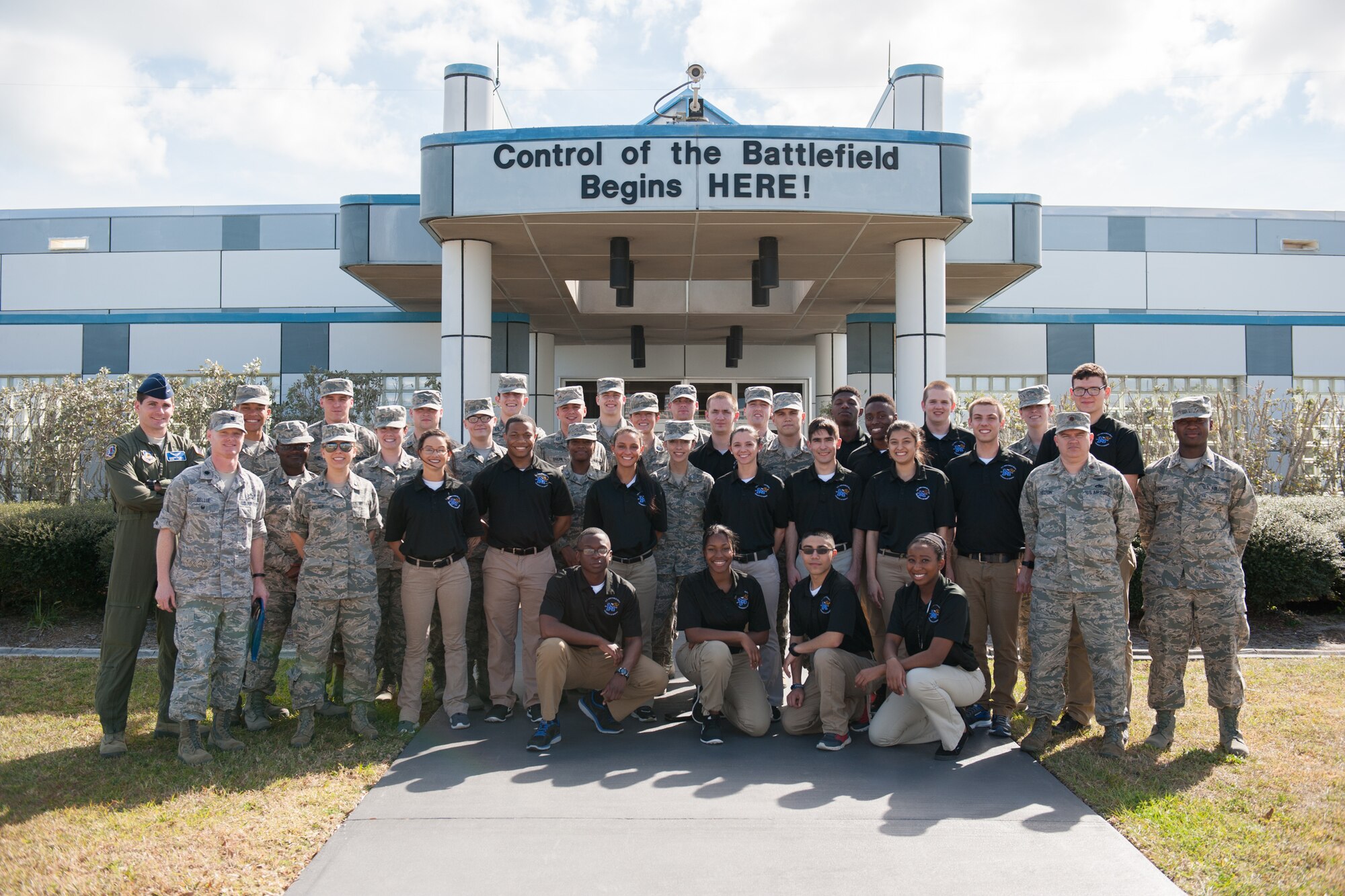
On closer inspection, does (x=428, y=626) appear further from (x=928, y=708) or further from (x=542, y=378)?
(x=542, y=378)

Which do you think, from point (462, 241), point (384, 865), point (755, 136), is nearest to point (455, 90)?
point (462, 241)

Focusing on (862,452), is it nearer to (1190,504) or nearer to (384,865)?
(1190,504)

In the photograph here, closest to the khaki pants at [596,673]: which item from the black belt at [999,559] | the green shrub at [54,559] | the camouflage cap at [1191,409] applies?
the black belt at [999,559]

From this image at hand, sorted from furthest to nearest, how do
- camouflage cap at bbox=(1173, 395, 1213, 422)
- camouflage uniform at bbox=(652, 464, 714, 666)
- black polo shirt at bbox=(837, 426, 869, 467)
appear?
black polo shirt at bbox=(837, 426, 869, 467), camouflage uniform at bbox=(652, 464, 714, 666), camouflage cap at bbox=(1173, 395, 1213, 422)

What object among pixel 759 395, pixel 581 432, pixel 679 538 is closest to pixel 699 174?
pixel 759 395

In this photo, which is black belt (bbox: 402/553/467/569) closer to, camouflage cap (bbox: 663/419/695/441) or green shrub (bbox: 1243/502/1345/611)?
camouflage cap (bbox: 663/419/695/441)

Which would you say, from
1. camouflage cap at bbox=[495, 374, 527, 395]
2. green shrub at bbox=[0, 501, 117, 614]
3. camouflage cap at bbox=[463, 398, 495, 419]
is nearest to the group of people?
camouflage cap at bbox=[463, 398, 495, 419]

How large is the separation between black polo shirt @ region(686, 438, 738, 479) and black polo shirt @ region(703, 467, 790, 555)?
626 mm

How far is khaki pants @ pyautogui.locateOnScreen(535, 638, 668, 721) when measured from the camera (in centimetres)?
571

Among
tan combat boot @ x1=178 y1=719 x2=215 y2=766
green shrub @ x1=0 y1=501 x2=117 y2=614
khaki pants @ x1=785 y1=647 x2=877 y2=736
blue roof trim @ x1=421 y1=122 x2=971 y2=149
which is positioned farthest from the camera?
blue roof trim @ x1=421 y1=122 x2=971 y2=149

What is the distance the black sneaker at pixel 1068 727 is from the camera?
5.70m

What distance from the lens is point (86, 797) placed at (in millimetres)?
4758

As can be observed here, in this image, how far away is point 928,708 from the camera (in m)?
5.41

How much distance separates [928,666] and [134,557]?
4.69 m
